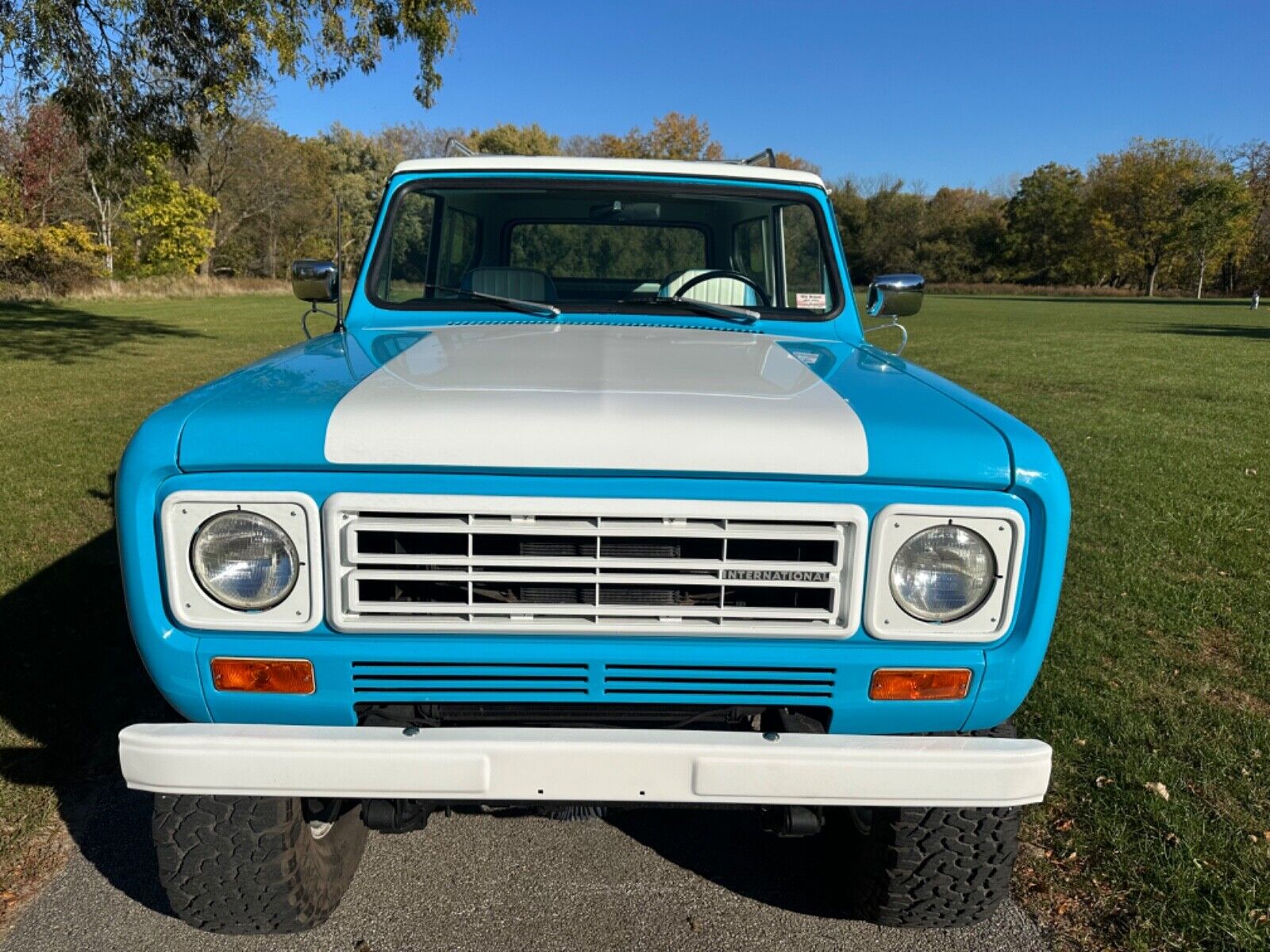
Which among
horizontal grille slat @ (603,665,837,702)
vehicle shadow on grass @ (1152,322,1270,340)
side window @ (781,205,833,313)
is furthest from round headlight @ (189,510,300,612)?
vehicle shadow on grass @ (1152,322,1270,340)

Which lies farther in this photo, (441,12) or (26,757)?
(441,12)

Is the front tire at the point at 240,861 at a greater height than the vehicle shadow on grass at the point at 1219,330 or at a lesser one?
greater

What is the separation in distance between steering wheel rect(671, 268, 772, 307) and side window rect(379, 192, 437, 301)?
0.91 m

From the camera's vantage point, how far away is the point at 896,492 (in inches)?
70.7

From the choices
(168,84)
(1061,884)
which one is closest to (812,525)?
(1061,884)

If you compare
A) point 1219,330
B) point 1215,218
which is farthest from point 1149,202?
point 1219,330

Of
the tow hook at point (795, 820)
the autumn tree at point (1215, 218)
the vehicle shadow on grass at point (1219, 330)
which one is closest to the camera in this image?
the tow hook at point (795, 820)

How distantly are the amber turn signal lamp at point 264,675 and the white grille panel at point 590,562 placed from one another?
158 mm

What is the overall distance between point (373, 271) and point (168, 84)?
11.1m

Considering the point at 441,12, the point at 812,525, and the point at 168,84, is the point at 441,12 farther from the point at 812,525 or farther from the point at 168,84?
the point at 812,525

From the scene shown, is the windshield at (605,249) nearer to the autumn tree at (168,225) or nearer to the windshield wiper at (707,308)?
the windshield wiper at (707,308)

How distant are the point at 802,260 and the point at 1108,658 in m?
2.33

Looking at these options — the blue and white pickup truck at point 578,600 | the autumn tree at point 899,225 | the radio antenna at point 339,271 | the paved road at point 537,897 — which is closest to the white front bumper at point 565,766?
the blue and white pickup truck at point 578,600

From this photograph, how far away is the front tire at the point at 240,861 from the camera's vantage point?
6.88ft
